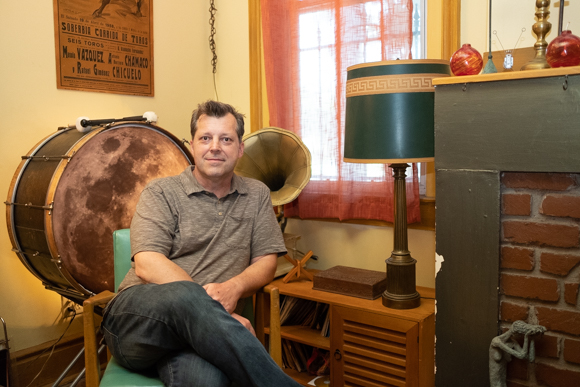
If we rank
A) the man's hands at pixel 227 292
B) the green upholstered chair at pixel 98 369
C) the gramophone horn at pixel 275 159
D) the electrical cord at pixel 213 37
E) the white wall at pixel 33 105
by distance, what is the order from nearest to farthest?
the green upholstered chair at pixel 98 369 → the man's hands at pixel 227 292 → the white wall at pixel 33 105 → the gramophone horn at pixel 275 159 → the electrical cord at pixel 213 37

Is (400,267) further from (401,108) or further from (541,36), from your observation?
(541,36)

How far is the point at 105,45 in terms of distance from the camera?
2693mm

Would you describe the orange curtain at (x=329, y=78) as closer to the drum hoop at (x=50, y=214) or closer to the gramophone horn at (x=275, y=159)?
the gramophone horn at (x=275, y=159)

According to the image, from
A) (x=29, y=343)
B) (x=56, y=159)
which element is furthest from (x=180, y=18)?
(x=29, y=343)

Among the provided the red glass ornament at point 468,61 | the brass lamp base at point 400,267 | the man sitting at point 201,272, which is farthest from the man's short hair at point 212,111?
the red glass ornament at point 468,61

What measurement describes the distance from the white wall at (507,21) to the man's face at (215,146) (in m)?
1.18

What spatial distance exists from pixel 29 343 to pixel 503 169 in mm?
2319

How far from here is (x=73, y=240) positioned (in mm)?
2051

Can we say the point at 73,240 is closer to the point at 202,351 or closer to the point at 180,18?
the point at 202,351

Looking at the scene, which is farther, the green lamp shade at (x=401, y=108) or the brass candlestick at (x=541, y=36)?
the green lamp shade at (x=401, y=108)

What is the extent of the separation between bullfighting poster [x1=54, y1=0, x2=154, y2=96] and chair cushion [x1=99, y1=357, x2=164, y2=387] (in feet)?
5.23

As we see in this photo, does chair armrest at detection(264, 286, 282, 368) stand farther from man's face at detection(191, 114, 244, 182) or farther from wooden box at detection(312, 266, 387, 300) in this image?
wooden box at detection(312, 266, 387, 300)

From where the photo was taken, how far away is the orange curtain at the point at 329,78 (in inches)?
93.5

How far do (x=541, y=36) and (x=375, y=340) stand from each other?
130 centimetres
